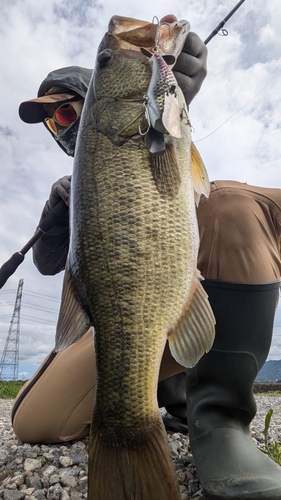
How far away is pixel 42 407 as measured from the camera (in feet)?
10.3

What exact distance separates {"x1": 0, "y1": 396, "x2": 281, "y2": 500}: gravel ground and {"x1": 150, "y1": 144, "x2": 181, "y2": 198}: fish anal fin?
5.21 feet

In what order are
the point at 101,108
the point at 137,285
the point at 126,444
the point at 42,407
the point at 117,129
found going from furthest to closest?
the point at 42,407
the point at 101,108
the point at 117,129
the point at 137,285
the point at 126,444

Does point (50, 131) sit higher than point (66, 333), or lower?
higher

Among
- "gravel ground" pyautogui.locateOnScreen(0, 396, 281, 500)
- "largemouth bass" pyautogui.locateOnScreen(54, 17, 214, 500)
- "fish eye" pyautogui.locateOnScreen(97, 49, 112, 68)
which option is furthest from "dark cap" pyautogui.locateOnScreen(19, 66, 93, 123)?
"gravel ground" pyautogui.locateOnScreen(0, 396, 281, 500)

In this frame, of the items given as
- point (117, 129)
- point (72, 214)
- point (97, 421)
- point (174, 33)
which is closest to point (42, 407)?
point (97, 421)

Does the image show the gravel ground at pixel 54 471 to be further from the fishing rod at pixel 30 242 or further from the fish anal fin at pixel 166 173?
the fish anal fin at pixel 166 173

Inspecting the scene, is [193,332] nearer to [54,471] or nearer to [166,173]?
[166,173]

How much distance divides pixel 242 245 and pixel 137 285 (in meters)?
0.82

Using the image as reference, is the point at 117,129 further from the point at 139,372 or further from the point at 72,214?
the point at 139,372

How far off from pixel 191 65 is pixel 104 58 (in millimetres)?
801

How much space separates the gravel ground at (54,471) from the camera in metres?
2.36

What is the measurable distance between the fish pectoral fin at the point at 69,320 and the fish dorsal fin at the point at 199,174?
0.74 meters

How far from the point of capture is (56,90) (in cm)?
377

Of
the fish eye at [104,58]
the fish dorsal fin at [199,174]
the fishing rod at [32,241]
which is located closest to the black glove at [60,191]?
the fishing rod at [32,241]
